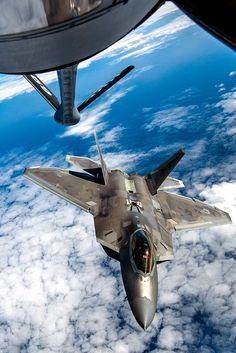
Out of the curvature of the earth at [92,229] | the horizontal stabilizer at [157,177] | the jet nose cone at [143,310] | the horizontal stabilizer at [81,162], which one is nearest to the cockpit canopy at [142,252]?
the jet nose cone at [143,310]

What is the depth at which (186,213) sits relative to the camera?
13734mm

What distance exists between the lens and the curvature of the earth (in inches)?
1069

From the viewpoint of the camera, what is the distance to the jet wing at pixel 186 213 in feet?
42.4

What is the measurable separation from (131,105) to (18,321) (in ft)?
166

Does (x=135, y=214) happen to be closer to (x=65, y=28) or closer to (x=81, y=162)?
(x=81, y=162)

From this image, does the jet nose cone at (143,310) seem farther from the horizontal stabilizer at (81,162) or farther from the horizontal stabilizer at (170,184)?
the horizontal stabilizer at (81,162)

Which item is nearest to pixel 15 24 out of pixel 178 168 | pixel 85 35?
pixel 85 35

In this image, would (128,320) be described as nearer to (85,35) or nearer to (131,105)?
(85,35)

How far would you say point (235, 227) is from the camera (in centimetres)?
3356

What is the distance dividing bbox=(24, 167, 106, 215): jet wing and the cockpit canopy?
306 centimetres

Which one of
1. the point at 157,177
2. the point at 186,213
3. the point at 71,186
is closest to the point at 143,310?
the point at 186,213

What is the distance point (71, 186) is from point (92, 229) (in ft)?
86.2

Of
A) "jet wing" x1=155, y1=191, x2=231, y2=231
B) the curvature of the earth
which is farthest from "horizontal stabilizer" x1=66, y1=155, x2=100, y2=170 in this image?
the curvature of the earth

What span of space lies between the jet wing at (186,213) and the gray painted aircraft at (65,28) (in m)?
11.6
